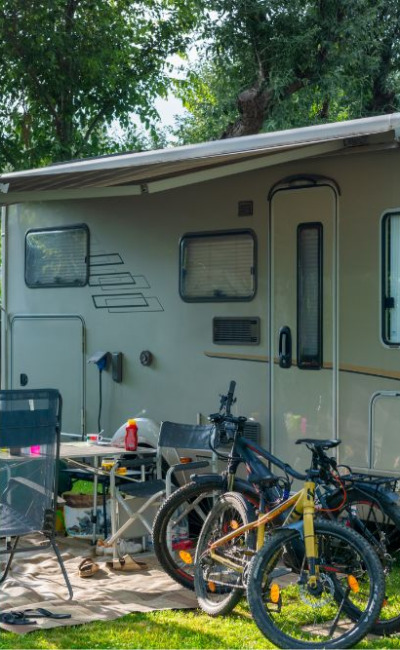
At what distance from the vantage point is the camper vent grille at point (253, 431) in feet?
22.8

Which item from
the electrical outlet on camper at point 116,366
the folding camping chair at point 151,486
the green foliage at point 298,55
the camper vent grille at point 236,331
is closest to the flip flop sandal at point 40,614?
the folding camping chair at point 151,486

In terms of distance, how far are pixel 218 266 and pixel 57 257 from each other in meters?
1.72

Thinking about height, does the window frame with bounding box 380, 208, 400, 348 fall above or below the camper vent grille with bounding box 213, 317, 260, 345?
above

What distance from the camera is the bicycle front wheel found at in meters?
4.78

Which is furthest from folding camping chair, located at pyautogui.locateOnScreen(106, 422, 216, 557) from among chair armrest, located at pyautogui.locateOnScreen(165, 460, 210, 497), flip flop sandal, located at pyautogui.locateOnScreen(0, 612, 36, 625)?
flip flop sandal, located at pyautogui.locateOnScreen(0, 612, 36, 625)

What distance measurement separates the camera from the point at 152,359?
7.69 meters

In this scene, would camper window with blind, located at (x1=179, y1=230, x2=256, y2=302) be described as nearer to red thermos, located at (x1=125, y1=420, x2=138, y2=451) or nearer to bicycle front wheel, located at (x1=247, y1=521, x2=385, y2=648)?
red thermos, located at (x1=125, y1=420, x2=138, y2=451)

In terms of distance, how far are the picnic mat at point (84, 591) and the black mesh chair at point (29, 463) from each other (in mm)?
158

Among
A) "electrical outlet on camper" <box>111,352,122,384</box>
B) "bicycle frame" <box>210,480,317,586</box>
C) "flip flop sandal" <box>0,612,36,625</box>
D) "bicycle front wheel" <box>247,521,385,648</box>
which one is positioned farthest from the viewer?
"electrical outlet on camper" <box>111,352,122,384</box>

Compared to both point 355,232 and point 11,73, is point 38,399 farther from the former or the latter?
point 11,73

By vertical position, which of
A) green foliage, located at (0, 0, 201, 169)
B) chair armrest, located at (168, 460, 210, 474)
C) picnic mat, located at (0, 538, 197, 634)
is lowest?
picnic mat, located at (0, 538, 197, 634)

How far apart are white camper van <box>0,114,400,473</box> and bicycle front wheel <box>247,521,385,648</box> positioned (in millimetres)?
1421

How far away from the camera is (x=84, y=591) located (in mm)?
5973

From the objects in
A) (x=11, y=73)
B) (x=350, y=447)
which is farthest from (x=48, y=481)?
(x=11, y=73)
